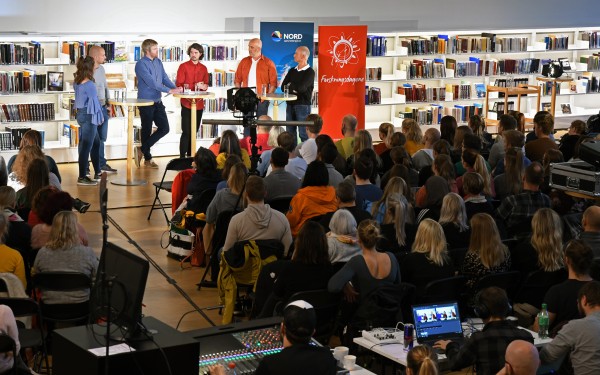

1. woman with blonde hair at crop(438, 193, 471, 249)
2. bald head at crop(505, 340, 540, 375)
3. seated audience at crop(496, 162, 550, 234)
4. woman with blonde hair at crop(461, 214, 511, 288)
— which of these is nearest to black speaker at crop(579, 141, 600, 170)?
seated audience at crop(496, 162, 550, 234)

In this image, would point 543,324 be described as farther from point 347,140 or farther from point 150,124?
point 150,124

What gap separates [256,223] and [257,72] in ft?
22.9

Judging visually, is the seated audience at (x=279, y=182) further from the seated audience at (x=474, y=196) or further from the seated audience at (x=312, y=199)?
the seated audience at (x=474, y=196)

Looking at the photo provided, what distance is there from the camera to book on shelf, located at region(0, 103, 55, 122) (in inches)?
524

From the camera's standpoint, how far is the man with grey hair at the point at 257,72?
562 inches

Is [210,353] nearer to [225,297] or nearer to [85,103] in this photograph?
[225,297]

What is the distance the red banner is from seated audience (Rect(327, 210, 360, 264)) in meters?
7.59

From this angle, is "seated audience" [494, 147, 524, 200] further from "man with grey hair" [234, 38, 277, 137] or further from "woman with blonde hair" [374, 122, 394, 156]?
"man with grey hair" [234, 38, 277, 137]

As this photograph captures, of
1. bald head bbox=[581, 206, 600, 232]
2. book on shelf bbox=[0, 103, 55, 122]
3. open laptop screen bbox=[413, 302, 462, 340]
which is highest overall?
book on shelf bbox=[0, 103, 55, 122]

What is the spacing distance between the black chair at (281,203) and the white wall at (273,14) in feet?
20.1

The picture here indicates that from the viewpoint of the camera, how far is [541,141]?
35.8 feet

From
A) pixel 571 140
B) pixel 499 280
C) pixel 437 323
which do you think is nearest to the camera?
pixel 437 323

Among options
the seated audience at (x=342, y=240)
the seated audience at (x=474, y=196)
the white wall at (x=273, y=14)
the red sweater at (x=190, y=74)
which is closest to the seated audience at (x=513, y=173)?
the seated audience at (x=474, y=196)

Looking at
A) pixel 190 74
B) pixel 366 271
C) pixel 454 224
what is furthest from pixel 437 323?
pixel 190 74
